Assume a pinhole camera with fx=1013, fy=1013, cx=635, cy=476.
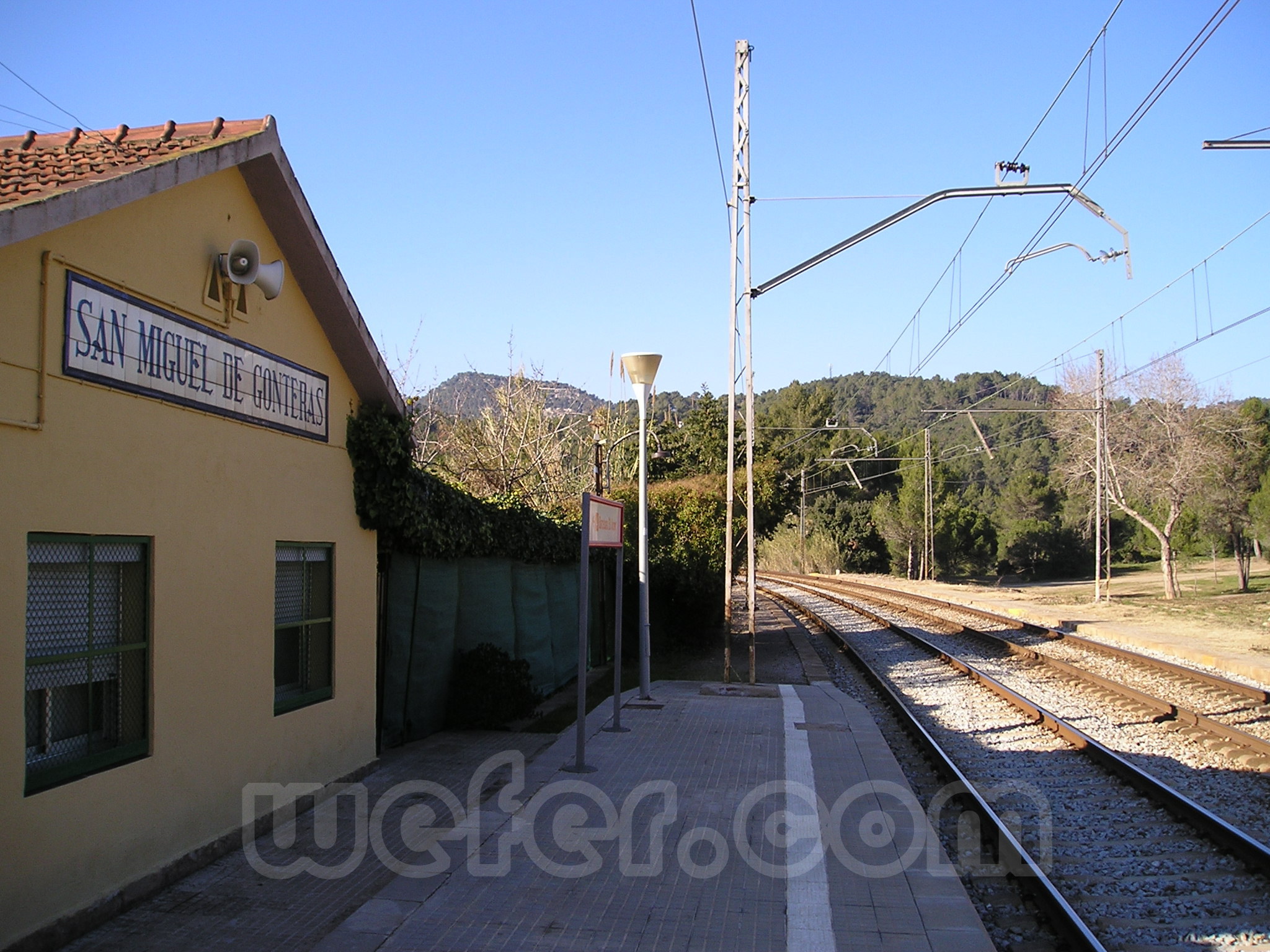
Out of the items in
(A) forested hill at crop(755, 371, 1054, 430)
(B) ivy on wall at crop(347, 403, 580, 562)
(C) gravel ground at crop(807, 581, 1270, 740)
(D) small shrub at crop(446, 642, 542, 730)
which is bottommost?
(C) gravel ground at crop(807, 581, 1270, 740)

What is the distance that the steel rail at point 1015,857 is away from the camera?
577 cm

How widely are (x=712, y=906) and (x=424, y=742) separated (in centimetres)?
537

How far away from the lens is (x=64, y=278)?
538cm

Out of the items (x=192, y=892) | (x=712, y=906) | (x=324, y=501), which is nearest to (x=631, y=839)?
(x=712, y=906)

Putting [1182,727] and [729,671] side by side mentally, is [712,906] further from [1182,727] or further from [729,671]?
[729,671]

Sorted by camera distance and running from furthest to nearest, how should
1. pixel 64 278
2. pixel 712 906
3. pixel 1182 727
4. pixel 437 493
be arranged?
pixel 1182 727
pixel 437 493
pixel 712 906
pixel 64 278

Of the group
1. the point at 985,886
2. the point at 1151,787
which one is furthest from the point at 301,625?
the point at 1151,787

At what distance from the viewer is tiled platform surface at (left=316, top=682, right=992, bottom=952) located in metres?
5.57

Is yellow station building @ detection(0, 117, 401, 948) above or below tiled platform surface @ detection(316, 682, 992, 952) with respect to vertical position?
above

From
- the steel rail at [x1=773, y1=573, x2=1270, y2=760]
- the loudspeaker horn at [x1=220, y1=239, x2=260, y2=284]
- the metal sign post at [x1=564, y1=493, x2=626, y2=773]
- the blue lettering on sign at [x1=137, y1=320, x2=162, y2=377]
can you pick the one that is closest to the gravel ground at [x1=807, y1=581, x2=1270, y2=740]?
the steel rail at [x1=773, y1=573, x2=1270, y2=760]

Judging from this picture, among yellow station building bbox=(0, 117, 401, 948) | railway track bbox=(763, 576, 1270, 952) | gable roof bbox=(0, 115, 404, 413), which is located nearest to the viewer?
yellow station building bbox=(0, 117, 401, 948)

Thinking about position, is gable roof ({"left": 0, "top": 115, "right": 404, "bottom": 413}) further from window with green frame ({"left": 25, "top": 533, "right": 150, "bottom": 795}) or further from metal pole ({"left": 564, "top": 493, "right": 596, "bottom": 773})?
metal pole ({"left": 564, "top": 493, "right": 596, "bottom": 773})

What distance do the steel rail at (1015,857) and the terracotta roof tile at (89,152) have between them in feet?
22.1

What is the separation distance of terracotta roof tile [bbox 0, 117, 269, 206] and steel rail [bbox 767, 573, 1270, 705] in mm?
14050
